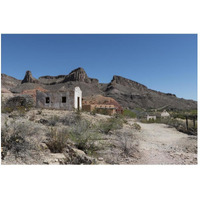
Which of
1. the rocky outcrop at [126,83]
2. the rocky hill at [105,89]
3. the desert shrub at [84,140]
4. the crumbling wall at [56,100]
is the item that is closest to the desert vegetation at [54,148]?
the desert shrub at [84,140]

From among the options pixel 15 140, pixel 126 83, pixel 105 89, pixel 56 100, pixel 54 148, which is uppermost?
pixel 126 83

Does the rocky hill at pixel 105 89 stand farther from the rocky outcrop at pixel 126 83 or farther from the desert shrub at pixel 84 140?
the desert shrub at pixel 84 140

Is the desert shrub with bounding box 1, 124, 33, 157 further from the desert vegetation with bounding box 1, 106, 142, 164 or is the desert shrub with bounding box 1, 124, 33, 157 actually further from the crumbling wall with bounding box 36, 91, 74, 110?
the crumbling wall with bounding box 36, 91, 74, 110

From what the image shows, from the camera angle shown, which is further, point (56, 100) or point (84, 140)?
point (56, 100)

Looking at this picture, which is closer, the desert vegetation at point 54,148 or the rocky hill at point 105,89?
the desert vegetation at point 54,148

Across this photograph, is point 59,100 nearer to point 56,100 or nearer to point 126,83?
point 56,100

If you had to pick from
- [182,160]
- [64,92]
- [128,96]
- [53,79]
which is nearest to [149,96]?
[128,96]

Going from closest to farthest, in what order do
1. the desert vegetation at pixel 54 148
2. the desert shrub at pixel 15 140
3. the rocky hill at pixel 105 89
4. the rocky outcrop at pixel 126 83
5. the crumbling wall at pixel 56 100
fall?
the desert vegetation at pixel 54 148 → the desert shrub at pixel 15 140 → the crumbling wall at pixel 56 100 → the rocky hill at pixel 105 89 → the rocky outcrop at pixel 126 83

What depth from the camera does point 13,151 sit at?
3.04 m

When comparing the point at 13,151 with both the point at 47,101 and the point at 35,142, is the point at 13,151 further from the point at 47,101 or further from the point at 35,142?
the point at 47,101

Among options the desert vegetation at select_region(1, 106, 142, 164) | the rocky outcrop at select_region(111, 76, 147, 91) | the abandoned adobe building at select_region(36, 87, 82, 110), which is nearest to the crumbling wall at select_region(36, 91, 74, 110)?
the abandoned adobe building at select_region(36, 87, 82, 110)

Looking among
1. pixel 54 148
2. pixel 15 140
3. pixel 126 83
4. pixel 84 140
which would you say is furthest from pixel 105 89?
pixel 15 140

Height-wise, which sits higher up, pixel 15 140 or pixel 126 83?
pixel 126 83

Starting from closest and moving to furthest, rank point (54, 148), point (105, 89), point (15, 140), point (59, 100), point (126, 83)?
point (15, 140), point (54, 148), point (59, 100), point (105, 89), point (126, 83)
